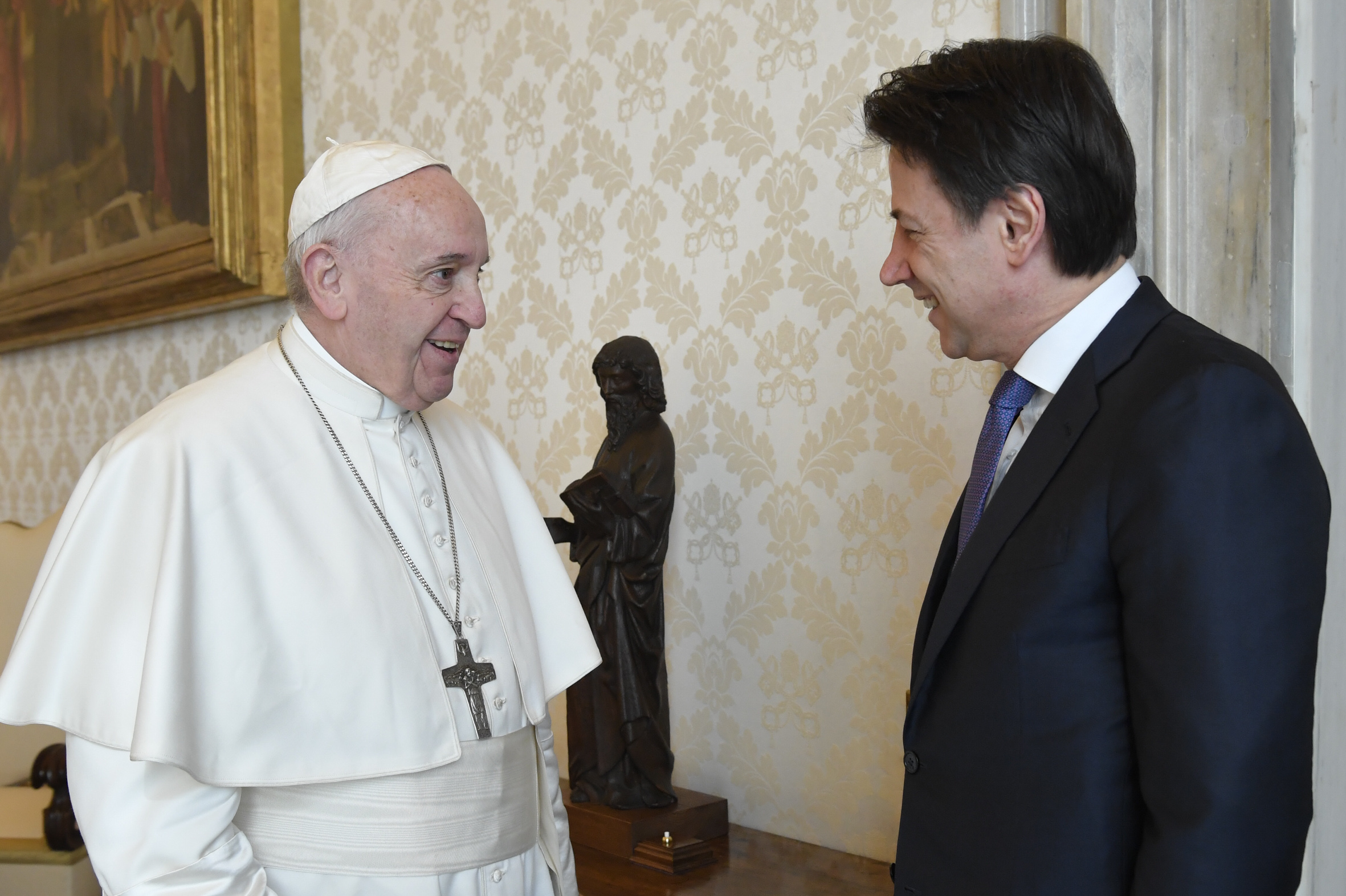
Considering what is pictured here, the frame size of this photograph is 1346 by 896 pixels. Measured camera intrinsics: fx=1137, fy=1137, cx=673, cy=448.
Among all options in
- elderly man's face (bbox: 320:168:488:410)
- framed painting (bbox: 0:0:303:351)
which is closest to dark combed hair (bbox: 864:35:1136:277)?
elderly man's face (bbox: 320:168:488:410)

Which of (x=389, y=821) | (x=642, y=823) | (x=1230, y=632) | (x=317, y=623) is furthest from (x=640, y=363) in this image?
(x=1230, y=632)

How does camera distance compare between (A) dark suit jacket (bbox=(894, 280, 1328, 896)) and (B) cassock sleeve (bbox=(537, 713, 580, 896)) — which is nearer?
(A) dark suit jacket (bbox=(894, 280, 1328, 896))

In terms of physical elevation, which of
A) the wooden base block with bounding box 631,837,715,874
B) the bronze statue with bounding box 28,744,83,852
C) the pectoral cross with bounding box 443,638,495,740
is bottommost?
the bronze statue with bounding box 28,744,83,852

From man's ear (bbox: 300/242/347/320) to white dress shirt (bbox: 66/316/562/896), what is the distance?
0.31 feet

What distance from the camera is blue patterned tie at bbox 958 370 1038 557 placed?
1.56 meters

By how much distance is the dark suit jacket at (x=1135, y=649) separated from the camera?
118 centimetres

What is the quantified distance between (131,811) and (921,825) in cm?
104

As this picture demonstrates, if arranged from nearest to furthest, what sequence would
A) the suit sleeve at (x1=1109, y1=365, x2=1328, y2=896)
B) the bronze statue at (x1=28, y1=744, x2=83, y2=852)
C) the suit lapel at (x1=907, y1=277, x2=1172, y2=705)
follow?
the suit sleeve at (x1=1109, y1=365, x2=1328, y2=896), the suit lapel at (x1=907, y1=277, x2=1172, y2=705), the bronze statue at (x1=28, y1=744, x2=83, y2=852)

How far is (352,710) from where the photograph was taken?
5.47 ft

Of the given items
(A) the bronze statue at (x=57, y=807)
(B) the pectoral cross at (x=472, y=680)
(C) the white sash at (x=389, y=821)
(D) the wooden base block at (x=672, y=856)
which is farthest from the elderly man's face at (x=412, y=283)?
(A) the bronze statue at (x=57, y=807)

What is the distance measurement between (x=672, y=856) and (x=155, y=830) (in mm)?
1317

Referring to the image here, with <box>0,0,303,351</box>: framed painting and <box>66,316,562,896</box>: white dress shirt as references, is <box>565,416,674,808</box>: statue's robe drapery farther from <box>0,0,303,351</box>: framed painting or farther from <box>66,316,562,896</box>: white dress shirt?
<box>0,0,303,351</box>: framed painting

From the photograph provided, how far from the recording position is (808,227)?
2.77m

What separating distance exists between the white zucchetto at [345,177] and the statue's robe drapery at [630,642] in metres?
1.03
